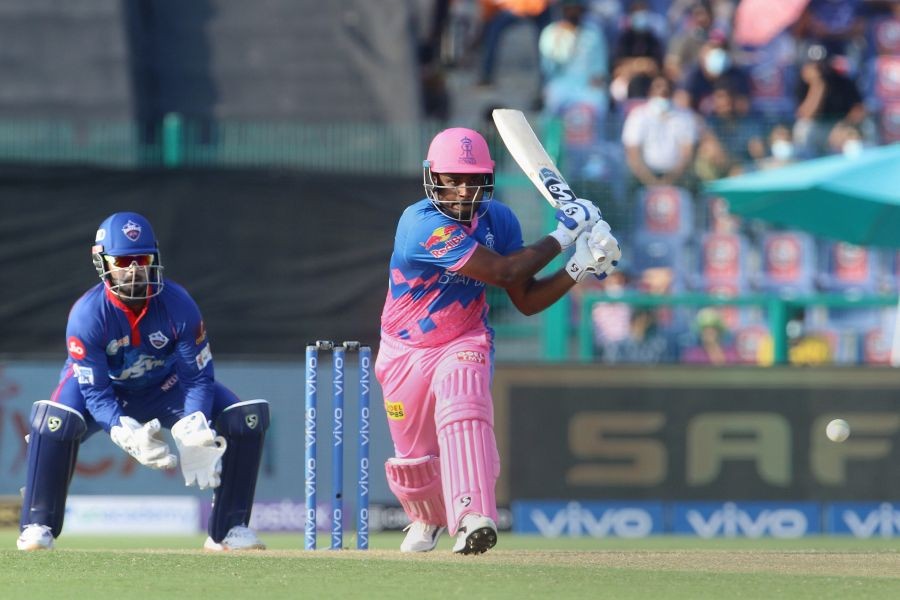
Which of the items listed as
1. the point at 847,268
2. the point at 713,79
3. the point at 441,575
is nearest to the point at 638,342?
the point at 847,268

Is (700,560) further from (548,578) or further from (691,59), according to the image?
(691,59)

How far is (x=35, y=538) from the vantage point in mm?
7695

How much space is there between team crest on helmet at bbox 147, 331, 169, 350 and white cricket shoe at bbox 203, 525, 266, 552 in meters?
0.95

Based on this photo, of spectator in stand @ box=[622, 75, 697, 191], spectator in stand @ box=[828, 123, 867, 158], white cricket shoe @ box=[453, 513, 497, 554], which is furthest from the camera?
spectator in stand @ box=[828, 123, 867, 158]

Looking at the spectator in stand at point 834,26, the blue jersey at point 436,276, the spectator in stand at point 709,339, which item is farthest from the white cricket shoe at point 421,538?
the spectator in stand at point 834,26

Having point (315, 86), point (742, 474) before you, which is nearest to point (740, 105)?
point (315, 86)

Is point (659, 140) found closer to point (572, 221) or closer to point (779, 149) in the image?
point (779, 149)

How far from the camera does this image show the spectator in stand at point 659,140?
1345 cm

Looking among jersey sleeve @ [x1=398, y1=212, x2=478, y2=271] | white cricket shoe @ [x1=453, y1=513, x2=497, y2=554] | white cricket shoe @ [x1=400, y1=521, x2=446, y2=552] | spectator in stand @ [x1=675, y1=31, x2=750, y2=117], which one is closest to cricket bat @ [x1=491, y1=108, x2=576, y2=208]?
jersey sleeve @ [x1=398, y1=212, x2=478, y2=271]

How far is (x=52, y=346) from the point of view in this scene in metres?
12.6

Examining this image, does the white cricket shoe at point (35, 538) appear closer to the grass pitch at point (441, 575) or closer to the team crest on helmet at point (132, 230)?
the grass pitch at point (441, 575)

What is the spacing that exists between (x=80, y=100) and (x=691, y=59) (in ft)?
18.8

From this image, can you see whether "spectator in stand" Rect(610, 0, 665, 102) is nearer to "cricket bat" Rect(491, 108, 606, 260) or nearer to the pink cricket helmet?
"cricket bat" Rect(491, 108, 606, 260)

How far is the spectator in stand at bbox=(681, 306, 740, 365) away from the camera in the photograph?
13.1m
